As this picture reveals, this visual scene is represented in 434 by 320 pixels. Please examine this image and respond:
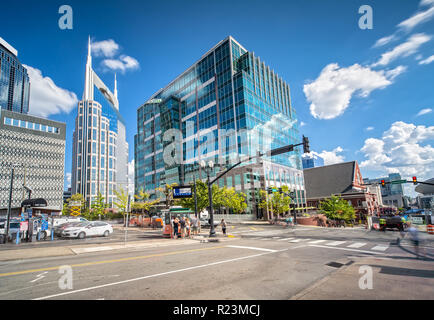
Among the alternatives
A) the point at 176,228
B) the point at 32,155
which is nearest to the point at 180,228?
the point at 176,228

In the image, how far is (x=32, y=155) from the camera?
3826 inches

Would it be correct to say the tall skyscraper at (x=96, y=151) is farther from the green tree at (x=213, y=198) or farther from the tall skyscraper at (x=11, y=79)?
the green tree at (x=213, y=198)

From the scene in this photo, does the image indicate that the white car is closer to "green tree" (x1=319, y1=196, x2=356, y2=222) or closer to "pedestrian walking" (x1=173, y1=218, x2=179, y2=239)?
"pedestrian walking" (x1=173, y1=218, x2=179, y2=239)

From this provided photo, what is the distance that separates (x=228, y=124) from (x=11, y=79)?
220 metres

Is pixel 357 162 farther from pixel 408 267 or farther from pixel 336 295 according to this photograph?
pixel 336 295

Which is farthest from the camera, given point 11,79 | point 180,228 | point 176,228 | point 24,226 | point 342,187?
point 11,79

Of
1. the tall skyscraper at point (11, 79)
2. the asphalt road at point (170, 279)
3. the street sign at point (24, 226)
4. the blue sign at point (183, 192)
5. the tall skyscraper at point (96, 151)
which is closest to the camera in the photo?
the asphalt road at point (170, 279)

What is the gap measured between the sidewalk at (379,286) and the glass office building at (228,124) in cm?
4194

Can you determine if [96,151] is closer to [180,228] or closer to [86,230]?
[86,230]

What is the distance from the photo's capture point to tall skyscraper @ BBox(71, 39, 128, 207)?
152 meters

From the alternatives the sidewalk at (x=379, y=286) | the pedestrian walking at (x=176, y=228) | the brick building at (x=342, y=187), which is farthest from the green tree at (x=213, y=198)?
the brick building at (x=342, y=187)

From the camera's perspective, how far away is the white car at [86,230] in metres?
19.5

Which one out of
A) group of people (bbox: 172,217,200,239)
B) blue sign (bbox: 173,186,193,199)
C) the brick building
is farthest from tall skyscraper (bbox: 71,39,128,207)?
group of people (bbox: 172,217,200,239)

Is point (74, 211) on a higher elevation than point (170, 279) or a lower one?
higher
